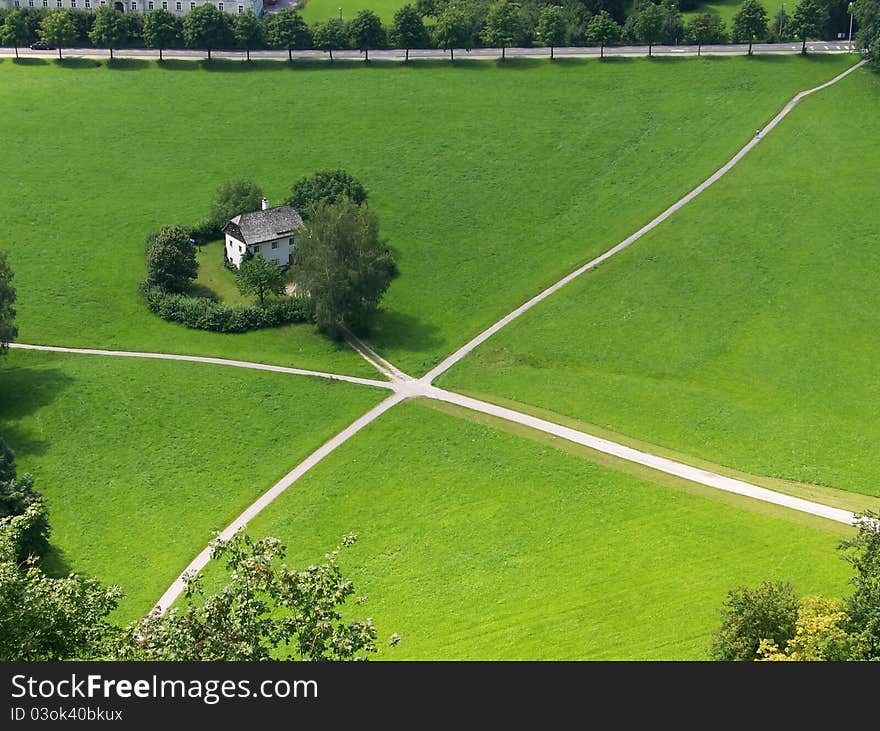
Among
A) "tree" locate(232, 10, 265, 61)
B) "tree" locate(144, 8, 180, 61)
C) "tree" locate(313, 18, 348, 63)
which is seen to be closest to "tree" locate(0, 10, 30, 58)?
"tree" locate(144, 8, 180, 61)

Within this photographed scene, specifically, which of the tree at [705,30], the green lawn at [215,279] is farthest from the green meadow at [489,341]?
the tree at [705,30]

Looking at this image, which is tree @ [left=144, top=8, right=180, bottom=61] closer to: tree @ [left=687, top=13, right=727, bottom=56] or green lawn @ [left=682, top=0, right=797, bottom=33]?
tree @ [left=687, top=13, right=727, bottom=56]

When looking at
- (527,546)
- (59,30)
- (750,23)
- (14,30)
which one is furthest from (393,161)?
(527,546)

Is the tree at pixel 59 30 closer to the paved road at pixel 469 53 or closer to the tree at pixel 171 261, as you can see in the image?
the paved road at pixel 469 53

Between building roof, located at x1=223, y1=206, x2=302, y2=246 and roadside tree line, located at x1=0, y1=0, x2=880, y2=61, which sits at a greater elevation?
roadside tree line, located at x1=0, y1=0, x2=880, y2=61

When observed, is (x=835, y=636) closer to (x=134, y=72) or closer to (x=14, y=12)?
(x=134, y=72)
